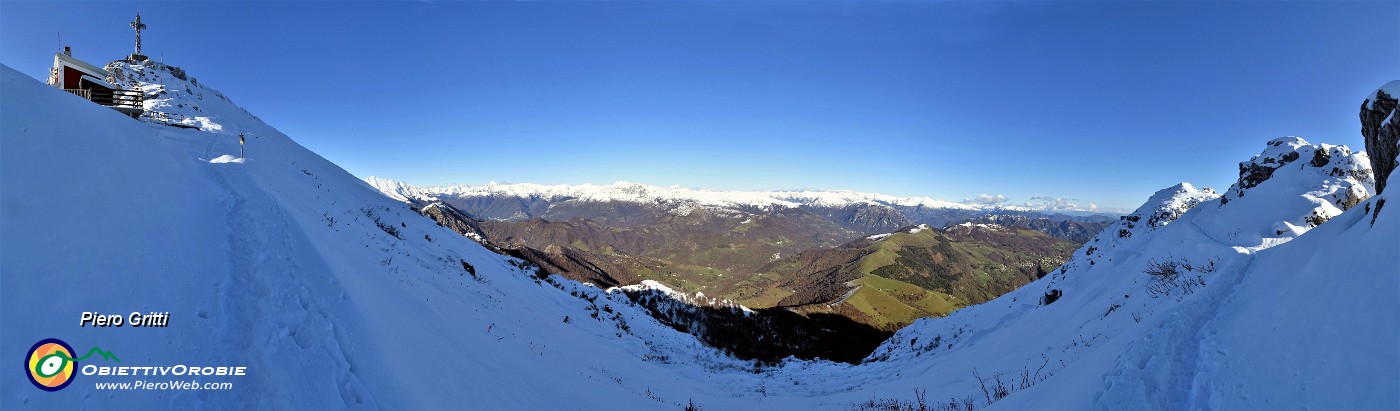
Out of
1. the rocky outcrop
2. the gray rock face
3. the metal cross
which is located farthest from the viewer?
the metal cross

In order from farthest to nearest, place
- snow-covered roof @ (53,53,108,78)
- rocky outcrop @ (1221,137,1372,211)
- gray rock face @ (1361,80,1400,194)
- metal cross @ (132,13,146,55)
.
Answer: metal cross @ (132,13,146,55), snow-covered roof @ (53,53,108,78), rocky outcrop @ (1221,137,1372,211), gray rock face @ (1361,80,1400,194)

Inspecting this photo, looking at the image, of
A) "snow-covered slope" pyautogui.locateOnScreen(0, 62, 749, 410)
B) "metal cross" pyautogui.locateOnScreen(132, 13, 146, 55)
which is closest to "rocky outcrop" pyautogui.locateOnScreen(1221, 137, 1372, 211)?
"snow-covered slope" pyautogui.locateOnScreen(0, 62, 749, 410)

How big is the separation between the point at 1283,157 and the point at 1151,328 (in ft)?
102

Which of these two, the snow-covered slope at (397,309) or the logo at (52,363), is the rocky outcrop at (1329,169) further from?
the logo at (52,363)

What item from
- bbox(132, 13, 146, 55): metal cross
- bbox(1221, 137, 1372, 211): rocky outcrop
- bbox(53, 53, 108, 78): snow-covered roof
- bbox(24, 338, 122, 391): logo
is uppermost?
bbox(132, 13, 146, 55): metal cross

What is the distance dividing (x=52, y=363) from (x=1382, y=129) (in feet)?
96.3

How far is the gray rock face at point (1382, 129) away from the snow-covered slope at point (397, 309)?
410 centimetres

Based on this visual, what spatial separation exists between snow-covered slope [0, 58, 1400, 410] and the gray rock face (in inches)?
A: 161

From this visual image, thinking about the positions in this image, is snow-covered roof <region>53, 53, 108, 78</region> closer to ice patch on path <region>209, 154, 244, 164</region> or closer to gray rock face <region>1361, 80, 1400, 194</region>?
ice patch on path <region>209, 154, 244, 164</region>

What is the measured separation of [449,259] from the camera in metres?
26.7

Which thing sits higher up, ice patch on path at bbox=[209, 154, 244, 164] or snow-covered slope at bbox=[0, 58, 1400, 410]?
ice patch on path at bbox=[209, 154, 244, 164]

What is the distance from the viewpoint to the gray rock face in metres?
12.1

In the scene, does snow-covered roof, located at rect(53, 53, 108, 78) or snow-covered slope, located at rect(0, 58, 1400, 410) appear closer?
snow-covered slope, located at rect(0, 58, 1400, 410)

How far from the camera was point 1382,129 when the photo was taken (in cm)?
1270
